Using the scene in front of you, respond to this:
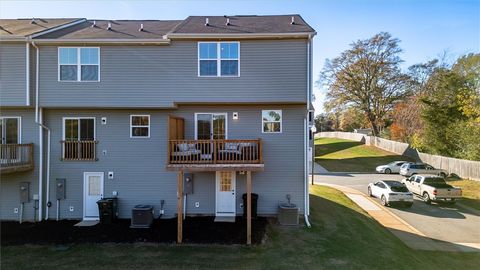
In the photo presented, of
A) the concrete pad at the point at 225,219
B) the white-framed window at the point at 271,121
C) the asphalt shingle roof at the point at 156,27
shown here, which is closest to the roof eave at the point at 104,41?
the asphalt shingle roof at the point at 156,27

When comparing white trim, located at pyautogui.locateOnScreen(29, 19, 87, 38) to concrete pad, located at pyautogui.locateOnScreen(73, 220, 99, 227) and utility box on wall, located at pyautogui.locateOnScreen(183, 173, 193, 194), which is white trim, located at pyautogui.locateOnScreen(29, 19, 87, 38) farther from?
utility box on wall, located at pyautogui.locateOnScreen(183, 173, 193, 194)

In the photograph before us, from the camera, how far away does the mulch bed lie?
10164 millimetres

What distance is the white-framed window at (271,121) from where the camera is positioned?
12414mm

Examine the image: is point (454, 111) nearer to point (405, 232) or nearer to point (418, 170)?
point (418, 170)

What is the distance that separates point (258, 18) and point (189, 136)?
7.11m

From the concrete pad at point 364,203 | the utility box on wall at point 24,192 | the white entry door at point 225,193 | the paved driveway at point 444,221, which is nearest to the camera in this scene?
the utility box on wall at point 24,192

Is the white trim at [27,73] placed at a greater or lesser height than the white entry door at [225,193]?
greater

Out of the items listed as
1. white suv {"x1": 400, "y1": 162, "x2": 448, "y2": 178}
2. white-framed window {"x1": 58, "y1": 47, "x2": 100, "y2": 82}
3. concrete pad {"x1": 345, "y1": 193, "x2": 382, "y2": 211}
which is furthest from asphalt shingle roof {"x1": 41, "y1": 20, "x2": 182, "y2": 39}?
white suv {"x1": 400, "y1": 162, "x2": 448, "y2": 178}

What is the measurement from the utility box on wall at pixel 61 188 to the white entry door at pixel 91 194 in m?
0.89

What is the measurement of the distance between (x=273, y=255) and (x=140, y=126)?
311 inches

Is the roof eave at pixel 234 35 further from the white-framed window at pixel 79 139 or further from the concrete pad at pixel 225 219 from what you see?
the concrete pad at pixel 225 219

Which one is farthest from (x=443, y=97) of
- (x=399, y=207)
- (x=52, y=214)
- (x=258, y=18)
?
(x=52, y=214)

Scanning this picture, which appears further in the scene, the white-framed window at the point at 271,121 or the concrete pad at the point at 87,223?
the white-framed window at the point at 271,121

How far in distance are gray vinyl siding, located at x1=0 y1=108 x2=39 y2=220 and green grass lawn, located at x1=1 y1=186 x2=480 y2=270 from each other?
3.46 meters
